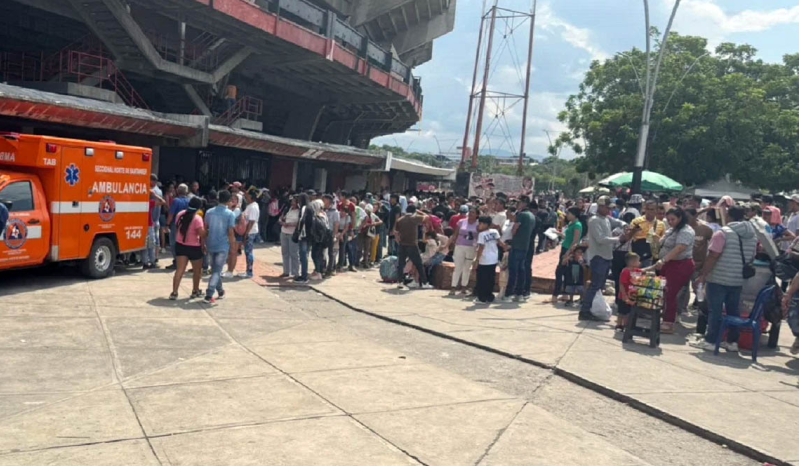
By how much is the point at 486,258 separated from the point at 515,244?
0.57 meters

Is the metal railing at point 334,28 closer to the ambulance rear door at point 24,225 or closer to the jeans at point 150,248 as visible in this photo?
the jeans at point 150,248

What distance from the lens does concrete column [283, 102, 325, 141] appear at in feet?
117

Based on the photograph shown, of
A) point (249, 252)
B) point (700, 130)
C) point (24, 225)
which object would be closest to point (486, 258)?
point (249, 252)

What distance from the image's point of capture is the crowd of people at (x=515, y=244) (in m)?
8.27

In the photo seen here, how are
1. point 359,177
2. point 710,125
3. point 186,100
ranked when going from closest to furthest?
point 186,100 → point 710,125 → point 359,177

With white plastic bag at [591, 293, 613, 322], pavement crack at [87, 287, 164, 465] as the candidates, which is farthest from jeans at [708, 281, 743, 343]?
pavement crack at [87, 287, 164, 465]

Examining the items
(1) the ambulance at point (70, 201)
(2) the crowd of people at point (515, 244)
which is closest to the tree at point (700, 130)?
(2) the crowd of people at point (515, 244)

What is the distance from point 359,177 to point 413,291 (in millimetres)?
26569

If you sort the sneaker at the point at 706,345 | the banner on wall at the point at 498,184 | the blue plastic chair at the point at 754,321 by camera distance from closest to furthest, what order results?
the blue plastic chair at the point at 754,321 → the sneaker at the point at 706,345 → the banner on wall at the point at 498,184

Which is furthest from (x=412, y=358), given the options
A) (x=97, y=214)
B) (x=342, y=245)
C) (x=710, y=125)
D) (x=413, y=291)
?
(x=710, y=125)

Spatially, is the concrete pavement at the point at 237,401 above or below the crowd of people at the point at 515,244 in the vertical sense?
below

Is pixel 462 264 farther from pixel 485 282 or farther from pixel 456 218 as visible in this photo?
pixel 456 218

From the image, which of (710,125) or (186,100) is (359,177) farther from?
(710,125)

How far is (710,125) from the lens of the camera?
1320 inches
